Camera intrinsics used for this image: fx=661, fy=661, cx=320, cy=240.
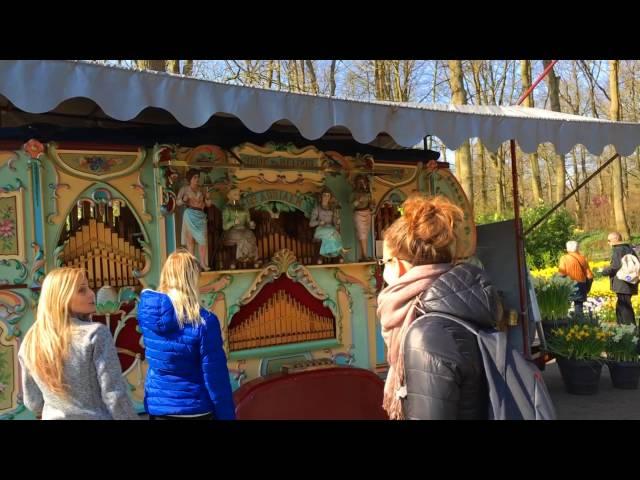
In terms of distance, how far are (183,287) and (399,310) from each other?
1293mm

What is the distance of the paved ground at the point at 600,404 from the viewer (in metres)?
5.64

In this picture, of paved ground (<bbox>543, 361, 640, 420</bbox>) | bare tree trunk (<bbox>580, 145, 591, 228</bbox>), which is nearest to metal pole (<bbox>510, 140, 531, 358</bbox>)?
paved ground (<bbox>543, 361, 640, 420</bbox>)

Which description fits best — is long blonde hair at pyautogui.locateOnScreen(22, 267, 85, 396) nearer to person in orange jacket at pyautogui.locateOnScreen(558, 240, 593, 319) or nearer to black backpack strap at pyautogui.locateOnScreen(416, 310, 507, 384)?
black backpack strap at pyautogui.locateOnScreen(416, 310, 507, 384)

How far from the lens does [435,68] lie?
2080 centimetres

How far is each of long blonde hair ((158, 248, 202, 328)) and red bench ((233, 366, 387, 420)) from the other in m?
1.91

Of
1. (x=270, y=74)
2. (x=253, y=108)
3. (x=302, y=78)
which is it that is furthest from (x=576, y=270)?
(x=302, y=78)

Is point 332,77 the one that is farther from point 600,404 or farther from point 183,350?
point 183,350

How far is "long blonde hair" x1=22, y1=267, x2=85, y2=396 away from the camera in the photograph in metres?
2.58

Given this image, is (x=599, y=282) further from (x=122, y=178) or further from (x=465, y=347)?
(x=465, y=347)

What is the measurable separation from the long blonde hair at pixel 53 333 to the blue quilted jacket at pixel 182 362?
0.43m

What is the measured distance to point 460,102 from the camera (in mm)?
15062

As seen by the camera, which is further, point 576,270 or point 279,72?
point 279,72

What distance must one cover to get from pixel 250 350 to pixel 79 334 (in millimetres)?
2842

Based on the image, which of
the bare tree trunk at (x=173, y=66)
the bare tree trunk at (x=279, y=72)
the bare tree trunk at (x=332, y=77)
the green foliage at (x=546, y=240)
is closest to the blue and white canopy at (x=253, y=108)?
the bare tree trunk at (x=173, y=66)
